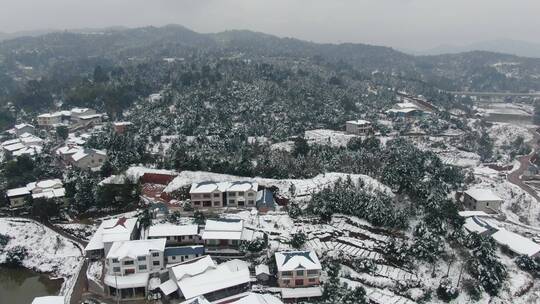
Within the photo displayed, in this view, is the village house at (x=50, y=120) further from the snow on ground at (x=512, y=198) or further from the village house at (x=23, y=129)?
the snow on ground at (x=512, y=198)

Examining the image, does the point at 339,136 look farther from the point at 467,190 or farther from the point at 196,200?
the point at 196,200

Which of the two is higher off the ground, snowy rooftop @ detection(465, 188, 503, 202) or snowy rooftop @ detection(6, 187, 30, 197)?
snowy rooftop @ detection(465, 188, 503, 202)

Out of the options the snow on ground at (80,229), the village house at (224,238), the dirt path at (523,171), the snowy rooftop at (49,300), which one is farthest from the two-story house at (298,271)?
the dirt path at (523,171)

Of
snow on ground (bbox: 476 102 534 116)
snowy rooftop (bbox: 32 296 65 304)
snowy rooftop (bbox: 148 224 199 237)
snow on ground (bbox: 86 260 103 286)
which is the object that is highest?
snowy rooftop (bbox: 148 224 199 237)

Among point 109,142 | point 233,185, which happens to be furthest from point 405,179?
point 109,142

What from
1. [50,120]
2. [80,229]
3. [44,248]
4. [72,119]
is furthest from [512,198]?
[50,120]

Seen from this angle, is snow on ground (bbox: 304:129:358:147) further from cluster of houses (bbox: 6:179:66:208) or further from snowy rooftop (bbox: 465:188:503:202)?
cluster of houses (bbox: 6:179:66:208)

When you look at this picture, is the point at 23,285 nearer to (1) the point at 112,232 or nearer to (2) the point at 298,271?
(1) the point at 112,232

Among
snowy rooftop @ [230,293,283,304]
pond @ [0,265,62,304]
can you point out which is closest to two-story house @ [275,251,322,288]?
snowy rooftop @ [230,293,283,304]
